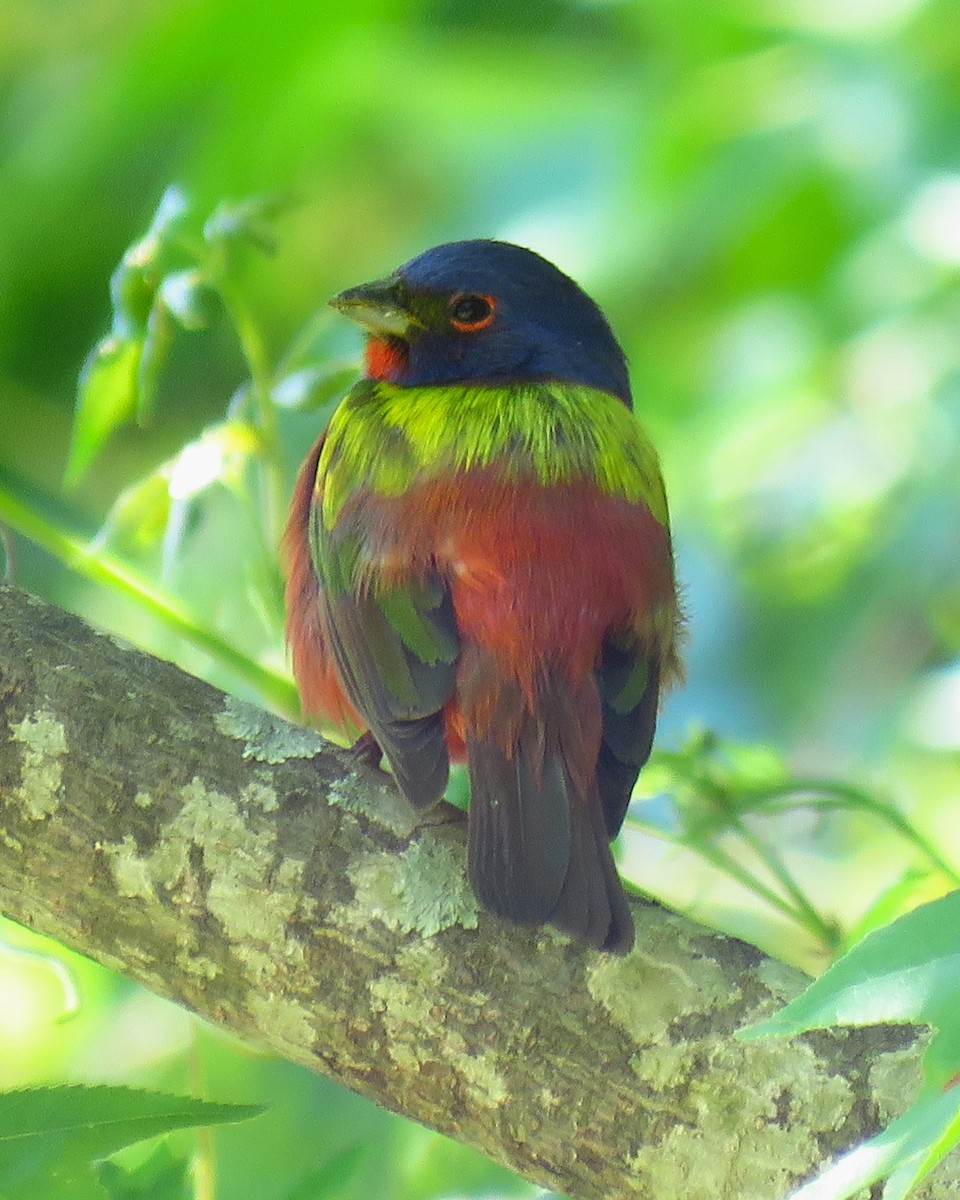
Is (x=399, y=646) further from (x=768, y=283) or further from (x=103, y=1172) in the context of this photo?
(x=768, y=283)

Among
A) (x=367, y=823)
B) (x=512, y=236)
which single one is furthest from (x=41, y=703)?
(x=512, y=236)

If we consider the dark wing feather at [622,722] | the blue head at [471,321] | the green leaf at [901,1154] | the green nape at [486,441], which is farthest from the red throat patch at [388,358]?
the green leaf at [901,1154]

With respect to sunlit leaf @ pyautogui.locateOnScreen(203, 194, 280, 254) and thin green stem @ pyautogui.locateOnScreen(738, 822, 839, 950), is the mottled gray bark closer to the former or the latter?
thin green stem @ pyautogui.locateOnScreen(738, 822, 839, 950)

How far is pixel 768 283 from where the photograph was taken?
16.2 feet

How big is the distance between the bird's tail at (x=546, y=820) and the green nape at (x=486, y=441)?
49cm

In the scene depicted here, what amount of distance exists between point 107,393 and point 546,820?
0.95m

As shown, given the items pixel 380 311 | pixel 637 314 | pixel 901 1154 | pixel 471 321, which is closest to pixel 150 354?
pixel 380 311

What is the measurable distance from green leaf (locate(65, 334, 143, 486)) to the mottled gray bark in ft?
1.19

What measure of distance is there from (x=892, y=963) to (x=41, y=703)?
1243 mm

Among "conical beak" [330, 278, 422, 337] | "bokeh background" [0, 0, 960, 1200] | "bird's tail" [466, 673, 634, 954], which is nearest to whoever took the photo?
"bird's tail" [466, 673, 634, 954]

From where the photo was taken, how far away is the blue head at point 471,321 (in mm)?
3367

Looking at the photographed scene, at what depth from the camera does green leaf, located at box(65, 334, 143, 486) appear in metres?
2.59

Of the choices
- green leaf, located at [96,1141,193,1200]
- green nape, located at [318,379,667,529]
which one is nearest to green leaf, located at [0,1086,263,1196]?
green leaf, located at [96,1141,193,1200]

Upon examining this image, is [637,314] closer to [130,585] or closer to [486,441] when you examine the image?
[486,441]
